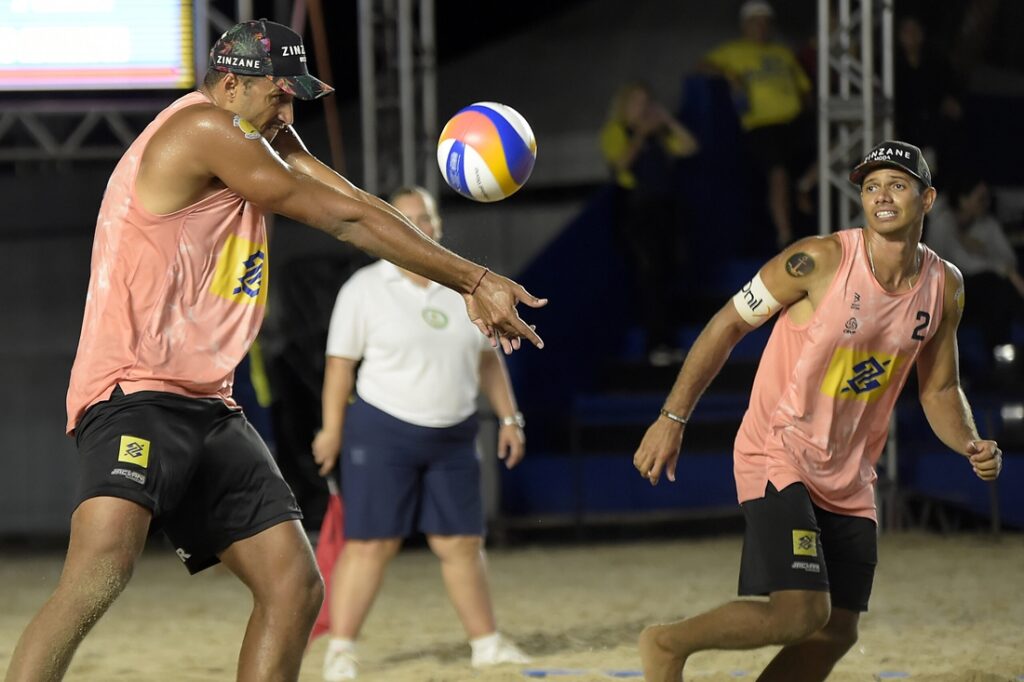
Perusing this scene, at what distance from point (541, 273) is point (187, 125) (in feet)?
31.0

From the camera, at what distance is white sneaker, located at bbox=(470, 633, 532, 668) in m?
6.63

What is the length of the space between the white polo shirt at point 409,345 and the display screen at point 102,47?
4.00 meters

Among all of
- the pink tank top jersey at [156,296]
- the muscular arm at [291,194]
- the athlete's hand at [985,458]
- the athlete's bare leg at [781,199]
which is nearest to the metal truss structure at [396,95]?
A: the athlete's bare leg at [781,199]

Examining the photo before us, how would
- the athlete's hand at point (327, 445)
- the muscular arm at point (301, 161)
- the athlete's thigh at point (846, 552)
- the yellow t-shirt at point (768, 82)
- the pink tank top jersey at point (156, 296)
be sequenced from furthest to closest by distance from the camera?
the yellow t-shirt at point (768, 82) < the athlete's hand at point (327, 445) < the athlete's thigh at point (846, 552) < the muscular arm at point (301, 161) < the pink tank top jersey at point (156, 296)

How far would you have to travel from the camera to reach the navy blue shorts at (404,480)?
21.7 feet

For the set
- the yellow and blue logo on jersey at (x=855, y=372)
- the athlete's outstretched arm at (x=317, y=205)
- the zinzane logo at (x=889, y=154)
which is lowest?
the yellow and blue logo on jersey at (x=855, y=372)

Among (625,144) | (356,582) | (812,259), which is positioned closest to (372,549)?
(356,582)

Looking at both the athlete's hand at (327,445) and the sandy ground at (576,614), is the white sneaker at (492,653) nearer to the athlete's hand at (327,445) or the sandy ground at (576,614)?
the sandy ground at (576,614)

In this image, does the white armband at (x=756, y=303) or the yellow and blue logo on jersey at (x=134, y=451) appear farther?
the white armband at (x=756, y=303)

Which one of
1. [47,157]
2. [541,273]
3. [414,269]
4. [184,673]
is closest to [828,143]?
[541,273]

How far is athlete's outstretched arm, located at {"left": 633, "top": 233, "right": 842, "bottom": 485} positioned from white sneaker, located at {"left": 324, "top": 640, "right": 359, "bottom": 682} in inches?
86.8

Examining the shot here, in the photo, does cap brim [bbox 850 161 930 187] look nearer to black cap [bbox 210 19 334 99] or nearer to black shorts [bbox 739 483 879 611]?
black shorts [bbox 739 483 879 611]

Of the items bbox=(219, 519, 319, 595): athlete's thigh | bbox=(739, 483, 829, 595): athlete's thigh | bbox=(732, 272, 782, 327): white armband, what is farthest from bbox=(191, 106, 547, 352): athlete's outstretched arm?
bbox=(739, 483, 829, 595): athlete's thigh

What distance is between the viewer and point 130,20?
1004 cm
